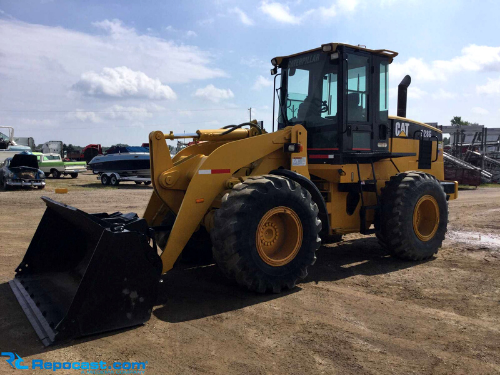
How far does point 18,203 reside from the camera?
49.5 feet

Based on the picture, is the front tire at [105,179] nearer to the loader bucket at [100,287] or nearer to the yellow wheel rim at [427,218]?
the loader bucket at [100,287]

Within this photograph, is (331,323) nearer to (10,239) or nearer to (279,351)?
(279,351)

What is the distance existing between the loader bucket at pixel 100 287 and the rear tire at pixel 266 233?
84cm

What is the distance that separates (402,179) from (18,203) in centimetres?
1293

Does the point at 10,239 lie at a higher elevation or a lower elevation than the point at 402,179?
lower

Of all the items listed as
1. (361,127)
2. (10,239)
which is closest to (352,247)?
(361,127)

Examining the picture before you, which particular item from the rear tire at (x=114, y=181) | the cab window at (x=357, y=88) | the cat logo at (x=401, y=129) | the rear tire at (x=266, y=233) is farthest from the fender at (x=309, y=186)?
the rear tire at (x=114, y=181)

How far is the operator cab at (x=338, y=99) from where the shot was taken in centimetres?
667

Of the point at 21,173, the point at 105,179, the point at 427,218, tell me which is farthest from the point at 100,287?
the point at 105,179

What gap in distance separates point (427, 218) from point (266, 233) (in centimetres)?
338

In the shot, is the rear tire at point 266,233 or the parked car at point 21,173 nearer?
the rear tire at point 266,233

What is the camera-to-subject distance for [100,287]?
164 inches

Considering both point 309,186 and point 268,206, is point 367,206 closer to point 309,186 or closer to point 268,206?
point 309,186

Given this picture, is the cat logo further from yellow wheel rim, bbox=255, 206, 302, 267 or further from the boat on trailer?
the boat on trailer
